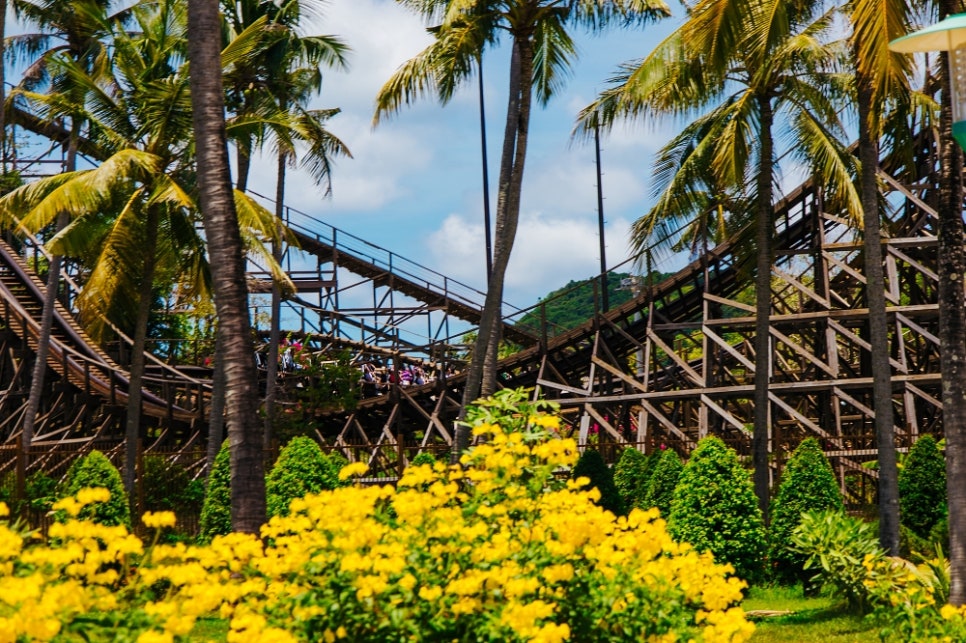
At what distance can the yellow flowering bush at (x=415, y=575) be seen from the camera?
5.36 m

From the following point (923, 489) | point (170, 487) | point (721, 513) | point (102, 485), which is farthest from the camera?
point (170, 487)

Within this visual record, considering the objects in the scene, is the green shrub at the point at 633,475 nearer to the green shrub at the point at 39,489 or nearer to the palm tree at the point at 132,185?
the palm tree at the point at 132,185

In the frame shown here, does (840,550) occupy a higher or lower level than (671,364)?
lower

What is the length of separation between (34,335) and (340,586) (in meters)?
23.8

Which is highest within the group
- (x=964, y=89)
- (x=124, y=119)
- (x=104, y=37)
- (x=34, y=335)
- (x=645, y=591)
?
(x=104, y=37)

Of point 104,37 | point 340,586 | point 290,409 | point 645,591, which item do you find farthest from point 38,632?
point 290,409

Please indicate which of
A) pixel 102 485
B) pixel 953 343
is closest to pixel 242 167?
pixel 102 485

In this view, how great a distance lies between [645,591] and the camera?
6.96 m

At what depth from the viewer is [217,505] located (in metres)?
17.7

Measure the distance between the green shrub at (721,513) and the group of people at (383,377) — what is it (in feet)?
49.1

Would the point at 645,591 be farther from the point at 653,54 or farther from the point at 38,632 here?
the point at 653,54

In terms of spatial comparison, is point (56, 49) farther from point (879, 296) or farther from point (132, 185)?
point (879, 296)

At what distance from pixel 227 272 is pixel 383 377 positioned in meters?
23.6

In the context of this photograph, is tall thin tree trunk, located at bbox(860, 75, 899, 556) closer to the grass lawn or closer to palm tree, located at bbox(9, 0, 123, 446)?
the grass lawn
